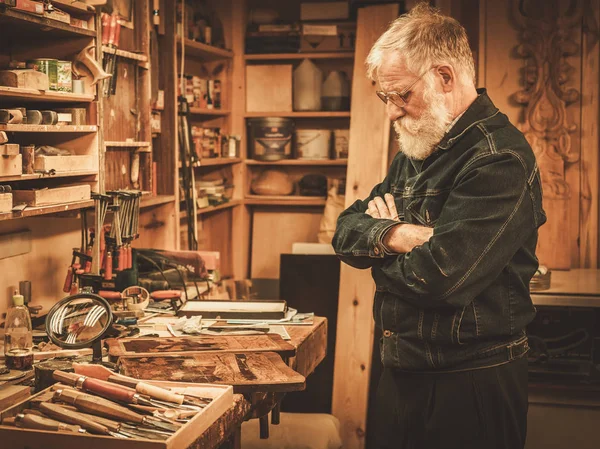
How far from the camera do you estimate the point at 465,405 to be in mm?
2117

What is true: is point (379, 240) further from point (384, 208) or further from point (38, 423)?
point (38, 423)

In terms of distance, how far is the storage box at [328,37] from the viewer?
5301 millimetres

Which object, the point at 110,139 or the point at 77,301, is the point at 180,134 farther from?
the point at 77,301

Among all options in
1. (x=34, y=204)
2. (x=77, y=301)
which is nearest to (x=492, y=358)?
(x=77, y=301)

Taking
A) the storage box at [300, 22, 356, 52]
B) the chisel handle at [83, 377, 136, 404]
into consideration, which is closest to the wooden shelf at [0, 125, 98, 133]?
the chisel handle at [83, 377, 136, 404]

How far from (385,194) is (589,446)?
1.93 metres

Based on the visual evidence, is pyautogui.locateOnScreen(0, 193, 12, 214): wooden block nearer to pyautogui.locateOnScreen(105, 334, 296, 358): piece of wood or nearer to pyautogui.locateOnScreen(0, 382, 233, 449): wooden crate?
pyautogui.locateOnScreen(105, 334, 296, 358): piece of wood

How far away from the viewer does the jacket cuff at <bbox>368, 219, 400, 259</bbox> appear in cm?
222

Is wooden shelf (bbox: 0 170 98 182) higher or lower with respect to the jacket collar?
lower

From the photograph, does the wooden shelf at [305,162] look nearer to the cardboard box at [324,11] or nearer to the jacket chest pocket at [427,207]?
the cardboard box at [324,11]

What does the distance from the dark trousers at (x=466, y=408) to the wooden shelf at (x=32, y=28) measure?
4.97 ft

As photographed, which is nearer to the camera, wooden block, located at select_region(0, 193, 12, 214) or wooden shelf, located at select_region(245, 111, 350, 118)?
wooden block, located at select_region(0, 193, 12, 214)

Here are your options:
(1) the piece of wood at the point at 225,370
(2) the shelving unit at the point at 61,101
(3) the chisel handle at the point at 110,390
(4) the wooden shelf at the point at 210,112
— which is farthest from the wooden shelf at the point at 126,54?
(3) the chisel handle at the point at 110,390

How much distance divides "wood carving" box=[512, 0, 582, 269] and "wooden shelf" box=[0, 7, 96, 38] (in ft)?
7.56
